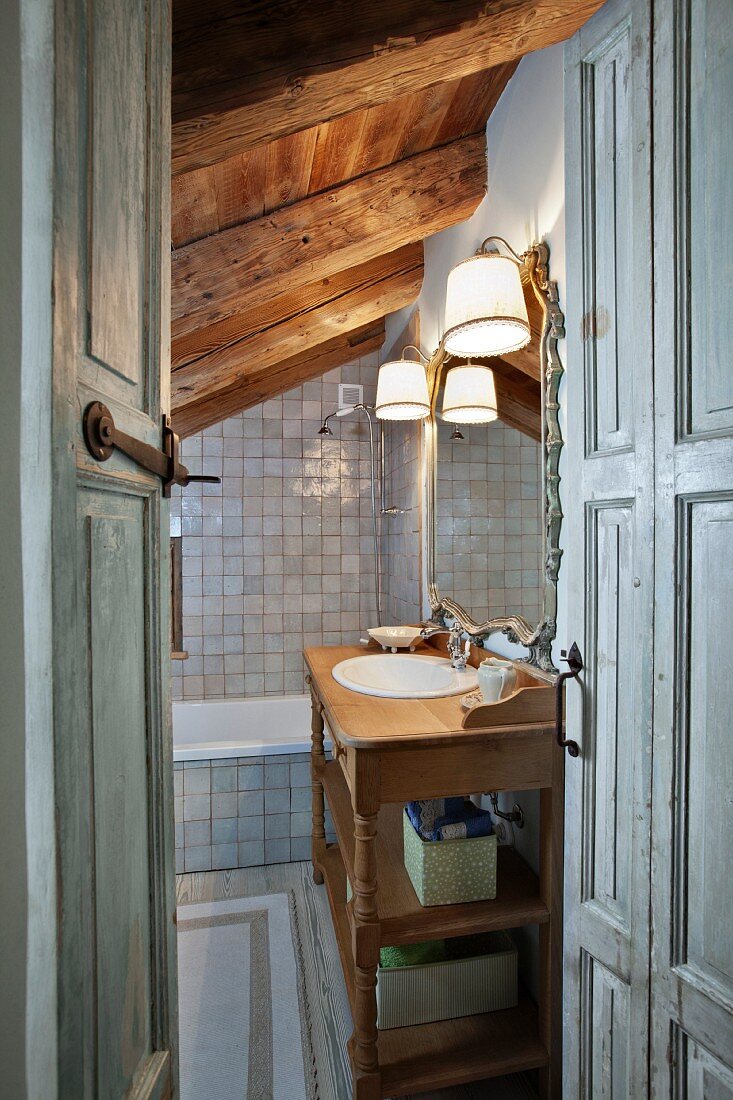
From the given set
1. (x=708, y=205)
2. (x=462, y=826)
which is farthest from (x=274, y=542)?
(x=708, y=205)

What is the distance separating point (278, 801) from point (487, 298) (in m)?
2.16

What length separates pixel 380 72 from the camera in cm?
111

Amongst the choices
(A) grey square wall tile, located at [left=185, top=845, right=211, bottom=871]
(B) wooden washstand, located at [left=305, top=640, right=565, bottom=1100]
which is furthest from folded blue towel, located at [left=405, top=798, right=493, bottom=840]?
(A) grey square wall tile, located at [left=185, top=845, right=211, bottom=871]

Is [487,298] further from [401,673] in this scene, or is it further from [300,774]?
[300,774]

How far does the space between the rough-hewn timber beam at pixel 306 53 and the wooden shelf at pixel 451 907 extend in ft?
5.48

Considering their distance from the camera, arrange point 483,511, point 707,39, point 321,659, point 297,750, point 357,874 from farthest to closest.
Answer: point 297,750, point 321,659, point 483,511, point 357,874, point 707,39

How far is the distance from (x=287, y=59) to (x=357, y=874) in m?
1.64

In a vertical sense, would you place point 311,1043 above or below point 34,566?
below

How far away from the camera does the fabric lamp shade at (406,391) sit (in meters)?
2.24

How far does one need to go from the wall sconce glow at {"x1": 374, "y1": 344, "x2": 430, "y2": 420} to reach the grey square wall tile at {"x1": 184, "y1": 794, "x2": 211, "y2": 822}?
1797 mm

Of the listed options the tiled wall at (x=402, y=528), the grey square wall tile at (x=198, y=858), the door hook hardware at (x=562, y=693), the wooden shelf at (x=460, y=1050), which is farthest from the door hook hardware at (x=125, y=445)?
the grey square wall tile at (x=198, y=858)

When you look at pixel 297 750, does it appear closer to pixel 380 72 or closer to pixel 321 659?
pixel 321 659

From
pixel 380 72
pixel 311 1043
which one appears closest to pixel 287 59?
pixel 380 72

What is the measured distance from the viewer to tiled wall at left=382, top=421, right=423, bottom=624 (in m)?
2.67
